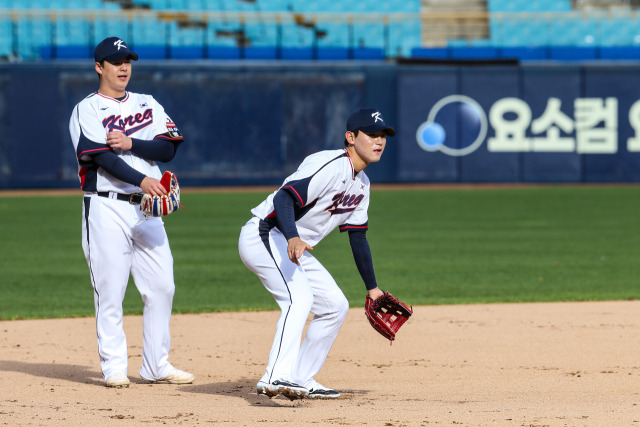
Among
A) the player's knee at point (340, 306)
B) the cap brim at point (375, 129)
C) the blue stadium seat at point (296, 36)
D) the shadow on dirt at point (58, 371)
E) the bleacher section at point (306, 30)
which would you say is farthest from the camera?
the blue stadium seat at point (296, 36)

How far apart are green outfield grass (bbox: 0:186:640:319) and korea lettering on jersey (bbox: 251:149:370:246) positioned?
3679 mm

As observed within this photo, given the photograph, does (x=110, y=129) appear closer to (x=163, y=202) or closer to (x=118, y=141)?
(x=118, y=141)

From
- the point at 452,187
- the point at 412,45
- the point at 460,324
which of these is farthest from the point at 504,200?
the point at 460,324

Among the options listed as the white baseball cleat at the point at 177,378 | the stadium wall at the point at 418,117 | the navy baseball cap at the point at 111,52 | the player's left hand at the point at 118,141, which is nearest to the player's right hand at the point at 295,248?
the player's left hand at the point at 118,141

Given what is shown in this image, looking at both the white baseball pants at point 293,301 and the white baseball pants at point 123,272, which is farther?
the white baseball pants at point 123,272

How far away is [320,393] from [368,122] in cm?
147

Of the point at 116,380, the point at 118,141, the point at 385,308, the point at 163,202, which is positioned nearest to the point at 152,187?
the point at 163,202

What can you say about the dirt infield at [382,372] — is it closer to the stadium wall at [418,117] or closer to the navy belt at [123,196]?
the navy belt at [123,196]

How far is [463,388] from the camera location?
5.29m

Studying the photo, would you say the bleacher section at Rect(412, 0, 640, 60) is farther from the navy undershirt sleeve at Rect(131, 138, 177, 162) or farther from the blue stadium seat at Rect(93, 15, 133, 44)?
the navy undershirt sleeve at Rect(131, 138, 177, 162)

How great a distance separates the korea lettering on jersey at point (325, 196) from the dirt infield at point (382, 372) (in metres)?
0.93

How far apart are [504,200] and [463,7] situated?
934 centimetres

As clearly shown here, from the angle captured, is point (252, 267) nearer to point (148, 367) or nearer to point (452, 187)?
point (148, 367)

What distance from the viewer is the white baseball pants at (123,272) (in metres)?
5.15
